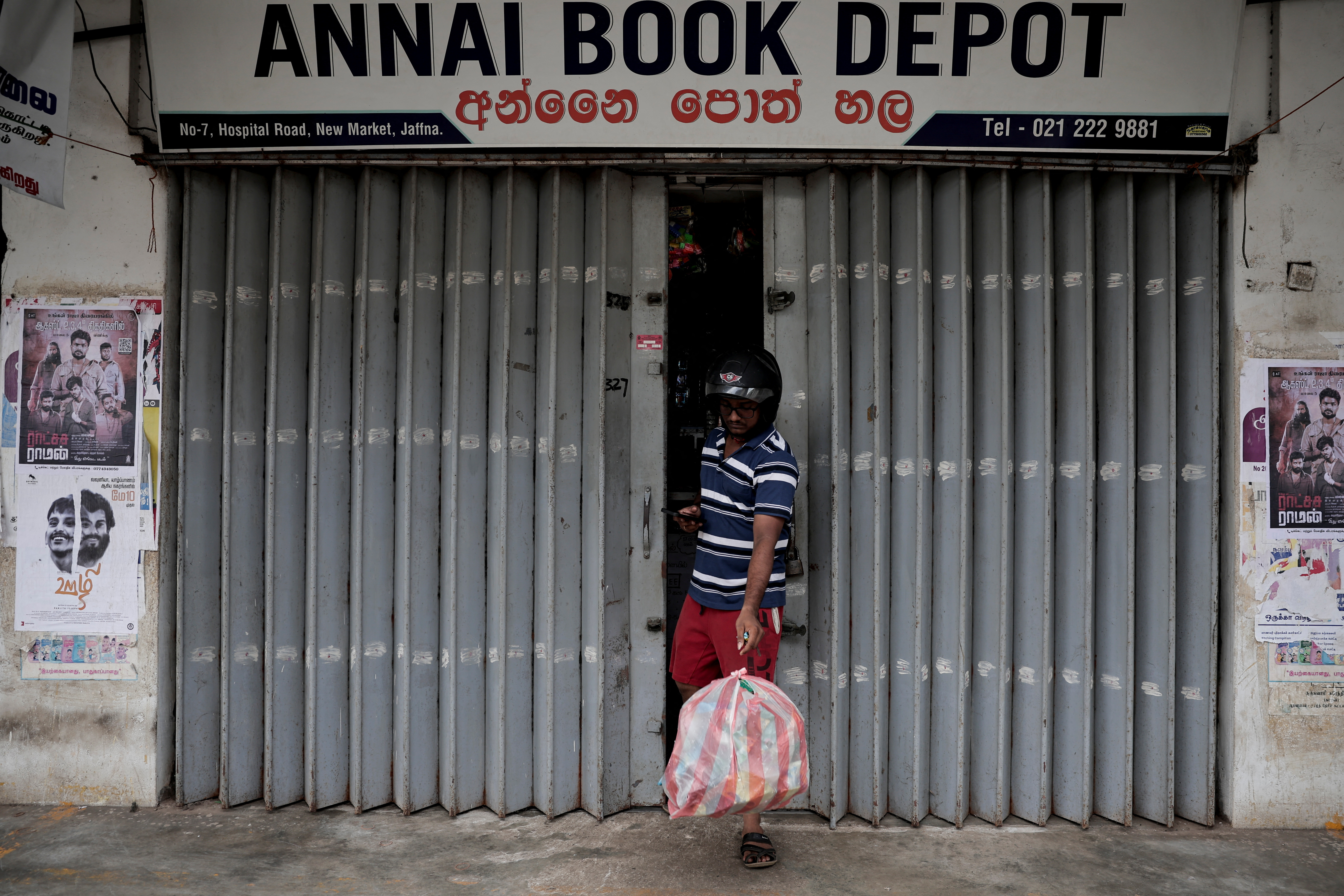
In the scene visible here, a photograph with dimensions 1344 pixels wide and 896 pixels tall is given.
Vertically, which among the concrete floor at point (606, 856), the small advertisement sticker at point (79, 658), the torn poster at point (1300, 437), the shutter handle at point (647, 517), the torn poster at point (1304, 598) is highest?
the torn poster at point (1300, 437)

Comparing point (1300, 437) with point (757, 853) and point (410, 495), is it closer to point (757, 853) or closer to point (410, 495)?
point (757, 853)

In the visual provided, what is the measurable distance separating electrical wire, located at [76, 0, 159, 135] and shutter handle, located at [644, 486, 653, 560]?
2.57 metres

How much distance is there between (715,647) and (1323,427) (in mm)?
2680

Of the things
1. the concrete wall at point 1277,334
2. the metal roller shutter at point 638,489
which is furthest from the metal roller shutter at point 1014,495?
the concrete wall at point 1277,334

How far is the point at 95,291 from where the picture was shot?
3.58 meters

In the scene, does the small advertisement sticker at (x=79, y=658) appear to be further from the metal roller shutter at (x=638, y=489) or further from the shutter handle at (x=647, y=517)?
the shutter handle at (x=647, y=517)

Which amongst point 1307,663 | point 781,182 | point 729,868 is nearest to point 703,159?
point 781,182

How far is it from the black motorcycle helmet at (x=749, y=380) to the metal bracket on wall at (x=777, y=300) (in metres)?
0.42

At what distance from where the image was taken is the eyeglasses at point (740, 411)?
3182 mm

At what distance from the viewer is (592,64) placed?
3.39 metres

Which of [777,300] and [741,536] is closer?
[741,536]

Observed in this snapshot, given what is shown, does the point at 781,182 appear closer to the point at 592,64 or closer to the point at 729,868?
the point at 592,64

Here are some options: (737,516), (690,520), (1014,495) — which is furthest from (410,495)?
(1014,495)

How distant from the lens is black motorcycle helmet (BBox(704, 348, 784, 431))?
3.15 m
